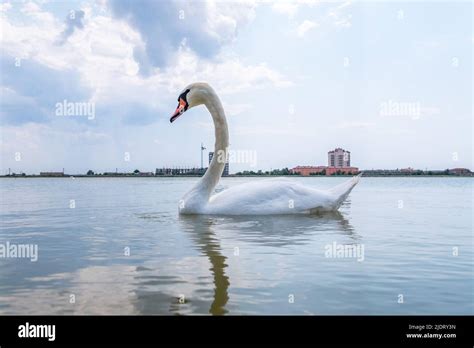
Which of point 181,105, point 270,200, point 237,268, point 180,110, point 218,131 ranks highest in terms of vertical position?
point 181,105

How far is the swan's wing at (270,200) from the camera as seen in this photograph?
39.9ft

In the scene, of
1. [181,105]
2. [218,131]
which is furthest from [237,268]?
[218,131]

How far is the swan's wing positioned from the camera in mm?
12172

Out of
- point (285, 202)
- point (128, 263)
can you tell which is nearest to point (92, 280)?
point (128, 263)

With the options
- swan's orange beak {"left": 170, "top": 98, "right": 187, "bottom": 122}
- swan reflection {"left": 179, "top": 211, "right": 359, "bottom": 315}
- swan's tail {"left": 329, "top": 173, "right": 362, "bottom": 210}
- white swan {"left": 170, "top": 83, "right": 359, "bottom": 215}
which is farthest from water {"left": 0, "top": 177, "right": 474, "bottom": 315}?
swan's orange beak {"left": 170, "top": 98, "right": 187, "bottom": 122}

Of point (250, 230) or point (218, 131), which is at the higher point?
point (218, 131)

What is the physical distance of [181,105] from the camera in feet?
43.5

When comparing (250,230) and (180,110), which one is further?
(180,110)

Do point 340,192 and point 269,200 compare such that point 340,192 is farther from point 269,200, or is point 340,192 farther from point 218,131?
point 218,131

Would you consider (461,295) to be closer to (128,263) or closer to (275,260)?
(275,260)

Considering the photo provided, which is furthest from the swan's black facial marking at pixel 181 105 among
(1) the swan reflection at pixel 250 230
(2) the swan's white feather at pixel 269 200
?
(1) the swan reflection at pixel 250 230

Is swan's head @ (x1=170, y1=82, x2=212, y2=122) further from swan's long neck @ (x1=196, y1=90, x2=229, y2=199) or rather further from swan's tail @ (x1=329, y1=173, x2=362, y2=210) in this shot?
swan's tail @ (x1=329, y1=173, x2=362, y2=210)

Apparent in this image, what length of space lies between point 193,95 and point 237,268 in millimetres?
7688
